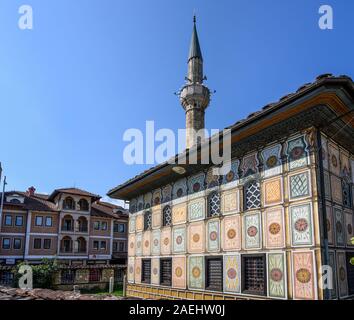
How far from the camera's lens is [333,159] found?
7.96 meters

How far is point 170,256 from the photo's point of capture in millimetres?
11070

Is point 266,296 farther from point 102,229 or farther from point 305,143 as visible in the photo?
point 102,229

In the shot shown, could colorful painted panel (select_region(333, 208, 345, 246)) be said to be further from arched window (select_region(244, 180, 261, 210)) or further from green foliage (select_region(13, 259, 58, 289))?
green foliage (select_region(13, 259, 58, 289))

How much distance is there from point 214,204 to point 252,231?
5.48ft

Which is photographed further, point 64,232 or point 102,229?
point 102,229

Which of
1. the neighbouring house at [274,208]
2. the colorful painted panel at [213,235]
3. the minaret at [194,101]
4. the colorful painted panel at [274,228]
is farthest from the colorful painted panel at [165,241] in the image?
the minaret at [194,101]

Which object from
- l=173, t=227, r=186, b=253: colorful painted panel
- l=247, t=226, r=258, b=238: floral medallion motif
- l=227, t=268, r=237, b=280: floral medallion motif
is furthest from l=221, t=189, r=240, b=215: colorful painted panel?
l=173, t=227, r=186, b=253: colorful painted panel

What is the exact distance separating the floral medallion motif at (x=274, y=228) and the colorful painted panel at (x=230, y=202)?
3.69 ft

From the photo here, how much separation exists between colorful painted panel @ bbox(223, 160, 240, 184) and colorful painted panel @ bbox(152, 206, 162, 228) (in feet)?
11.7

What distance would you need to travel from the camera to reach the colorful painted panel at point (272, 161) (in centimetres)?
797

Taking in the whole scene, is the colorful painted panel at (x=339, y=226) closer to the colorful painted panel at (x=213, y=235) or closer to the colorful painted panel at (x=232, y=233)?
the colorful painted panel at (x=232, y=233)
